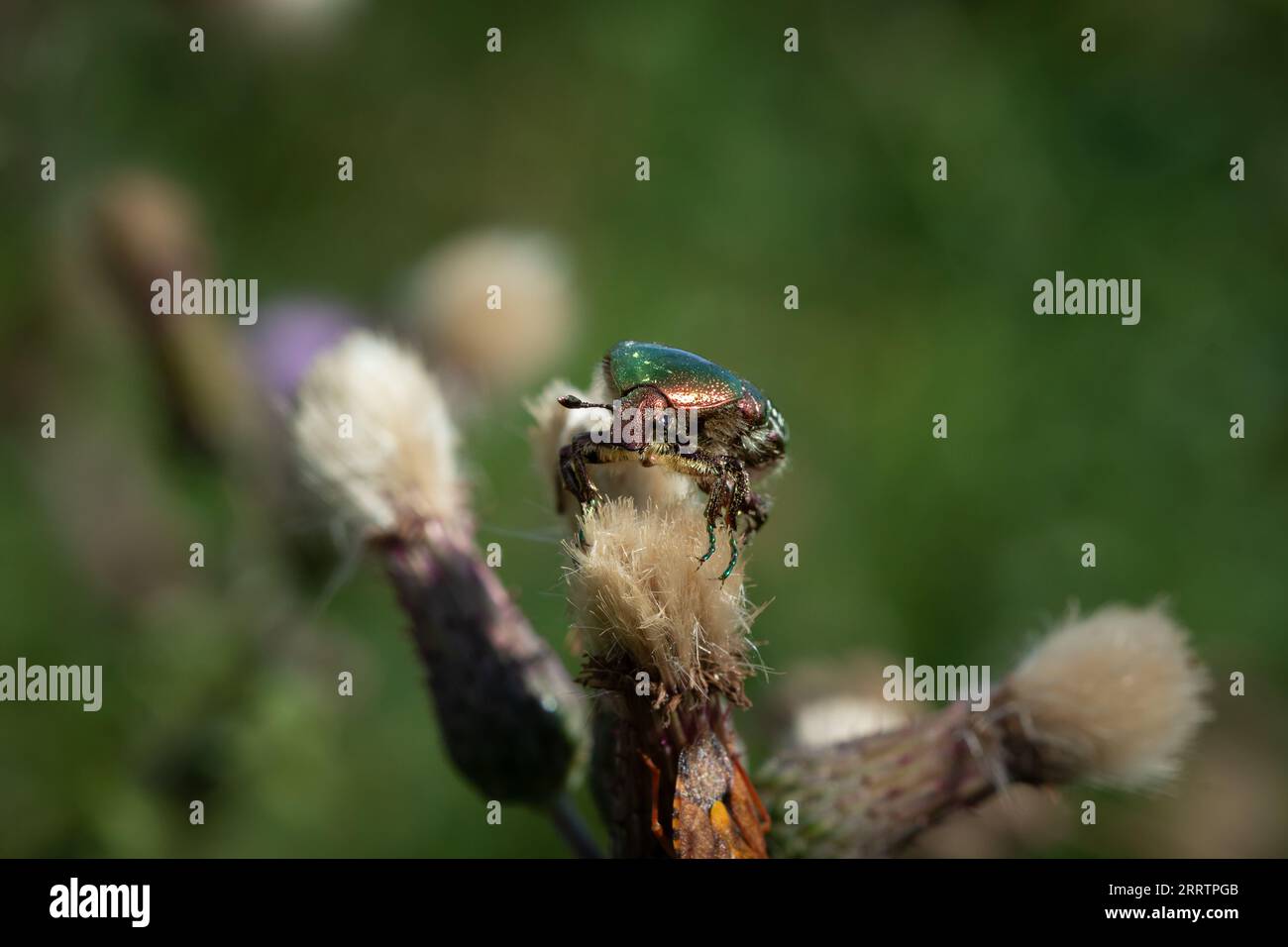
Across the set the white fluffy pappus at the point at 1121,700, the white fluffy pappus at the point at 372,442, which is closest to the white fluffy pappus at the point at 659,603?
the white fluffy pappus at the point at 372,442

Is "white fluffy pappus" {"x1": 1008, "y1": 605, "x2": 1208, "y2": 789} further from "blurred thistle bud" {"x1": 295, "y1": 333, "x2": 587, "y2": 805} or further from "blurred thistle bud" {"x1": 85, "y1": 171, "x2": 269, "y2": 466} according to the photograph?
"blurred thistle bud" {"x1": 85, "y1": 171, "x2": 269, "y2": 466}

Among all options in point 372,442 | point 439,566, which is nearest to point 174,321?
point 372,442

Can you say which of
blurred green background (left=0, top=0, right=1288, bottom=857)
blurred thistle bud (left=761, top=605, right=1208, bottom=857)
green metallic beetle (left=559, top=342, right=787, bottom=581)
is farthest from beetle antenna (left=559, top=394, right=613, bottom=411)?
blurred green background (left=0, top=0, right=1288, bottom=857)

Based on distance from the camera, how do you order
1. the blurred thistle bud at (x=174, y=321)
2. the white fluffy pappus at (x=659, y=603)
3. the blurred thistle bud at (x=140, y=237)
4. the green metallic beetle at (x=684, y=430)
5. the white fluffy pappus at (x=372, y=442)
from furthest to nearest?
the blurred thistle bud at (x=140, y=237) → the blurred thistle bud at (x=174, y=321) → the white fluffy pappus at (x=372, y=442) → the green metallic beetle at (x=684, y=430) → the white fluffy pappus at (x=659, y=603)

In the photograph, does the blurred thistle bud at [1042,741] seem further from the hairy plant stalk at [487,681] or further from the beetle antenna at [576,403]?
the beetle antenna at [576,403]

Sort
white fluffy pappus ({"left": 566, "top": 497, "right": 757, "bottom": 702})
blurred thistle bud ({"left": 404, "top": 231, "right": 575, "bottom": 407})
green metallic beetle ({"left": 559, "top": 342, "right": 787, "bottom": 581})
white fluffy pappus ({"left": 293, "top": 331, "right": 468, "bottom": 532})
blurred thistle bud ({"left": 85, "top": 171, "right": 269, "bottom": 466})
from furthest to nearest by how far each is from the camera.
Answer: blurred thistle bud ({"left": 404, "top": 231, "right": 575, "bottom": 407})
blurred thistle bud ({"left": 85, "top": 171, "right": 269, "bottom": 466})
white fluffy pappus ({"left": 293, "top": 331, "right": 468, "bottom": 532})
green metallic beetle ({"left": 559, "top": 342, "right": 787, "bottom": 581})
white fluffy pappus ({"left": 566, "top": 497, "right": 757, "bottom": 702})
